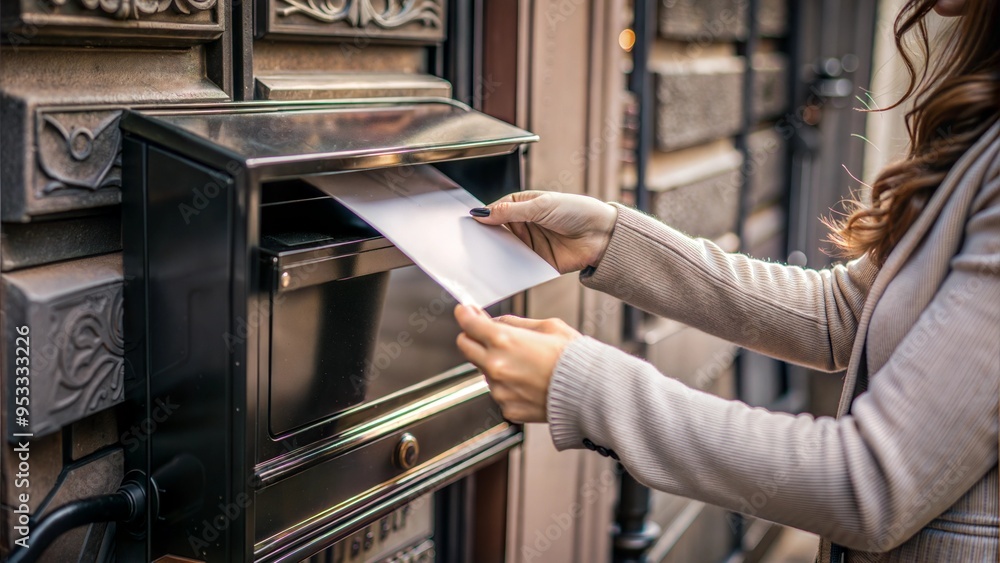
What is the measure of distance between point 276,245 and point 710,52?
7.57ft

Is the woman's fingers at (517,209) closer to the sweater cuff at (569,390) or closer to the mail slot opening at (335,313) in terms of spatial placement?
the mail slot opening at (335,313)

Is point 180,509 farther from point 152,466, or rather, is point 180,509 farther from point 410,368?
point 410,368

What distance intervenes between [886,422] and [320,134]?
71cm

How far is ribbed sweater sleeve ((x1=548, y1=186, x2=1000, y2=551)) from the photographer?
0.91 meters

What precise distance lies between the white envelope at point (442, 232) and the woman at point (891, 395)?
37 millimetres

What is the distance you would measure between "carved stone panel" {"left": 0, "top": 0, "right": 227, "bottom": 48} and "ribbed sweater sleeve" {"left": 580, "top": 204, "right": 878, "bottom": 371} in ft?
2.01

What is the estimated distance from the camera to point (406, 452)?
1.26 m

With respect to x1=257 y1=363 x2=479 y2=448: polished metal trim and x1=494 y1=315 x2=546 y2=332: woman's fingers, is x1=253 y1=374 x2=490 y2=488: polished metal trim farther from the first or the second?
x1=494 y1=315 x2=546 y2=332: woman's fingers

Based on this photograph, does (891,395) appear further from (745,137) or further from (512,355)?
(745,137)

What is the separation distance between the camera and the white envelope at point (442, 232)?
1026 mm

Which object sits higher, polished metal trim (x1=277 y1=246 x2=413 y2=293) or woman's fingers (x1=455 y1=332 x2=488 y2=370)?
polished metal trim (x1=277 y1=246 x2=413 y2=293)

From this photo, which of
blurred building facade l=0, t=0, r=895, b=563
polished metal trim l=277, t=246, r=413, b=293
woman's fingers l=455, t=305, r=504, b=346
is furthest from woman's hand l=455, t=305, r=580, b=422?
blurred building facade l=0, t=0, r=895, b=563

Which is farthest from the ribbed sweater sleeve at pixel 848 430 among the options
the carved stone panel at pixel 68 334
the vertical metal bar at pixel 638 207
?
the vertical metal bar at pixel 638 207

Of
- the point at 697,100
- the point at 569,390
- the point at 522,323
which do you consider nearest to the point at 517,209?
the point at 522,323
